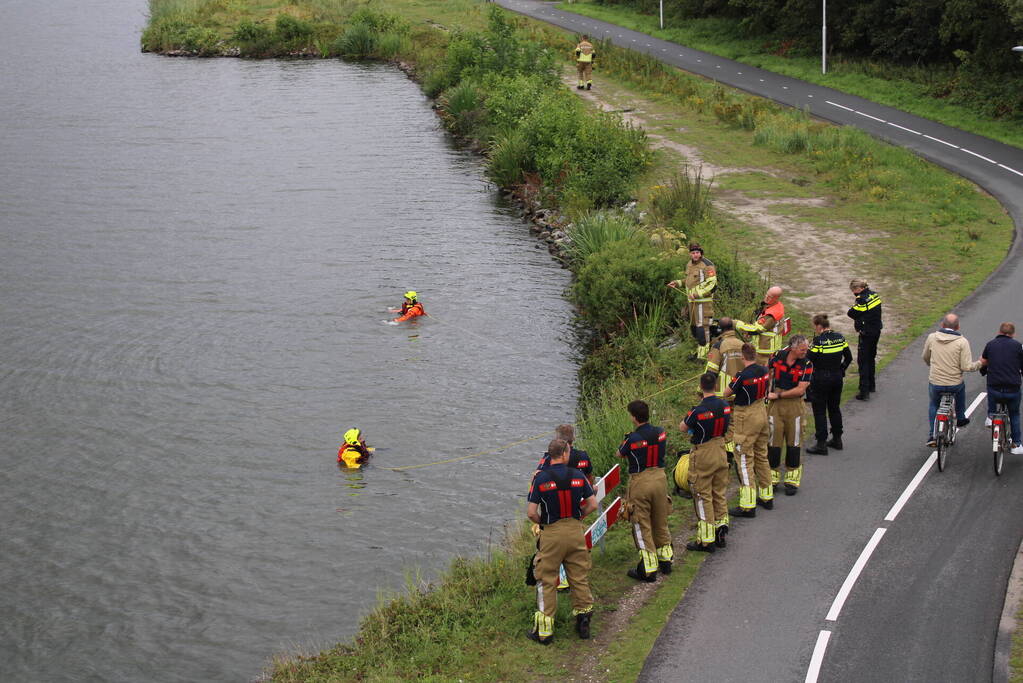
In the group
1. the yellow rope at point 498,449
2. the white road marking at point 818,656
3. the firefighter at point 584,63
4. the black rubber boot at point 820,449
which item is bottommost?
the yellow rope at point 498,449

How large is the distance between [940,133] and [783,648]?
32431 mm

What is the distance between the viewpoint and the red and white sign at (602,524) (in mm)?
12609

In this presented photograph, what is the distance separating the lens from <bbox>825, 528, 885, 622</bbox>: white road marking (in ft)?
40.0

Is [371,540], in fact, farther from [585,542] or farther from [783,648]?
[783,648]

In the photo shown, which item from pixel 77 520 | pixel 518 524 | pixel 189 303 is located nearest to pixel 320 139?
pixel 189 303

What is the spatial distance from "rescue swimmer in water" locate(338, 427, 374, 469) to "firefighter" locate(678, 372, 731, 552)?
7940 mm

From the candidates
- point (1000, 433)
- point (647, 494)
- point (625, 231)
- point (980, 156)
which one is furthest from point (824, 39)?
point (647, 494)

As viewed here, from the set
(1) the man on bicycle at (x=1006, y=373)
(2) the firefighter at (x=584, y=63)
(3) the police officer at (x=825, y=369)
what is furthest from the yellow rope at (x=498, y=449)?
(2) the firefighter at (x=584, y=63)

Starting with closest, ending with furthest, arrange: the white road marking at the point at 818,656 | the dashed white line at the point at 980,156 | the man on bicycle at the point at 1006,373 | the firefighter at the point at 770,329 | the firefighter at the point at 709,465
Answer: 1. the white road marking at the point at 818,656
2. the firefighter at the point at 709,465
3. the man on bicycle at the point at 1006,373
4. the firefighter at the point at 770,329
5. the dashed white line at the point at 980,156

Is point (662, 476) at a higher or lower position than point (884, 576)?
higher

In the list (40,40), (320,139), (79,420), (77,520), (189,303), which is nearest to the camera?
(77,520)

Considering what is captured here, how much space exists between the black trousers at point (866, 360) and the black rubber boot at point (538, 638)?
8480mm

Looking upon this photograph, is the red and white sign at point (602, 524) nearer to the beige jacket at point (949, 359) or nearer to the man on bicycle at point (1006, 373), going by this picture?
the beige jacket at point (949, 359)

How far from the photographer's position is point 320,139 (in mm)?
46156
